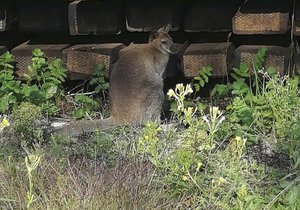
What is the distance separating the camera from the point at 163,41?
17.1 ft

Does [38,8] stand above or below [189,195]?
above

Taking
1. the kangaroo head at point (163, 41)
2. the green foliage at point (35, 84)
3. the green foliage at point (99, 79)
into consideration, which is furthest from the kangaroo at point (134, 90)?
the green foliage at point (35, 84)

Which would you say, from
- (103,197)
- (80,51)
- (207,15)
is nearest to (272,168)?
(103,197)

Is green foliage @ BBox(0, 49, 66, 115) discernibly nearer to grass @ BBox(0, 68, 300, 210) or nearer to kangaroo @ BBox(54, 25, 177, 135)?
kangaroo @ BBox(54, 25, 177, 135)

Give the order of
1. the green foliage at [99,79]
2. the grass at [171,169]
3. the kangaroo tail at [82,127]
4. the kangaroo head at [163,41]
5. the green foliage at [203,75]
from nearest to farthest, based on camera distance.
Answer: the grass at [171,169] < the kangaroo tail at [82,127] < the green foliage at [203,75] < the kangaroo head at [163,41] < the green foliage at [99,79]

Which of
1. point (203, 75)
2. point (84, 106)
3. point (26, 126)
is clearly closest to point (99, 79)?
point (84, 106)

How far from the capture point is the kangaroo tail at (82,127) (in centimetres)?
471

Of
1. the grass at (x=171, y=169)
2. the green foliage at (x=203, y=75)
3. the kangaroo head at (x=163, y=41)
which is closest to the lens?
the grass at (x=171, y=169)

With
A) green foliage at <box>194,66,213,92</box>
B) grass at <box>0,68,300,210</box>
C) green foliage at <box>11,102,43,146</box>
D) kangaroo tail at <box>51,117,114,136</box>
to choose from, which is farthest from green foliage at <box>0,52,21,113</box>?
green foliage at <box>194,66,213,92</box>

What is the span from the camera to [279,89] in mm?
4320

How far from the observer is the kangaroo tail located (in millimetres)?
4707

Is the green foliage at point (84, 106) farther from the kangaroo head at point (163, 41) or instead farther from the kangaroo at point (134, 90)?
the kangaroo head at point (163, 41)

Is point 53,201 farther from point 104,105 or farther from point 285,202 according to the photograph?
point 104,105

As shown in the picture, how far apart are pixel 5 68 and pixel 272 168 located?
2.42 meters
